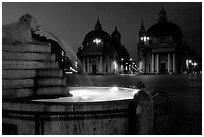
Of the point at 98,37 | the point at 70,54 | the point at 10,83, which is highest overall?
the point at 98,37

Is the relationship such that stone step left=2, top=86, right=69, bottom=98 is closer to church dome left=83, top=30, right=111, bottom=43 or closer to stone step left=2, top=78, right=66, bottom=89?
stone step left=2, top=78, right=66, bottom=89

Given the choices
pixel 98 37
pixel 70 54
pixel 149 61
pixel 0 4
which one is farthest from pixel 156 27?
pixel 0 4

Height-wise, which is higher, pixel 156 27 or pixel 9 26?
pixel 156 27

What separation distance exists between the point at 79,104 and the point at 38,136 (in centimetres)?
92

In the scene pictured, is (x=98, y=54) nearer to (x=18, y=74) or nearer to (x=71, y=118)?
(x=18, y=74)

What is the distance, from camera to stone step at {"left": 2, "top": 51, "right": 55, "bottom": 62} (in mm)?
6203

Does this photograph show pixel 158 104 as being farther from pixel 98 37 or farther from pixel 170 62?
pixel 98 37

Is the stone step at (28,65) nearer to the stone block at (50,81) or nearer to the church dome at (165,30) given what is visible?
the stone block at (50,81)

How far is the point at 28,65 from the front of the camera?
21.0ft

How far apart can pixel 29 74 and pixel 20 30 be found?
137 cm

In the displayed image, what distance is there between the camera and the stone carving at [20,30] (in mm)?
6644

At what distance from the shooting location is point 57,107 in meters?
4.57

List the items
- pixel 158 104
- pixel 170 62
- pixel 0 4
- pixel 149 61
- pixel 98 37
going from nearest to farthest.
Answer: pixel 0 4
pixel 158 104
pixel 170 62
pixel 149 61
pixel 98 37

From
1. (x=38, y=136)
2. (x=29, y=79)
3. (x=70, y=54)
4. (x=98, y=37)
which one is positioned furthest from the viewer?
(x=98, y=37)
